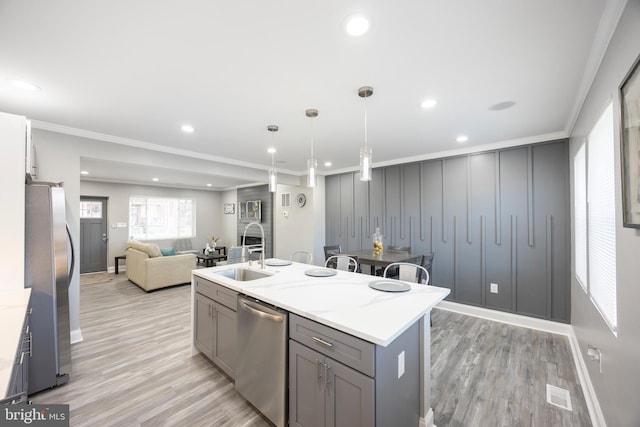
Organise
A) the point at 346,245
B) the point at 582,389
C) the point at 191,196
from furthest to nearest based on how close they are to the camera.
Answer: the point at 191,196 → the point at 346,245 → the point at 582,389

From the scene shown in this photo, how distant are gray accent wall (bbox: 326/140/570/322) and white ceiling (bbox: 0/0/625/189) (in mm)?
673

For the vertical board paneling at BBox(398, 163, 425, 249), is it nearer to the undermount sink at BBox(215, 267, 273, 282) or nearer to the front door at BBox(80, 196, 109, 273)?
the undermount sink at BBox(215, 267, 273, 282)

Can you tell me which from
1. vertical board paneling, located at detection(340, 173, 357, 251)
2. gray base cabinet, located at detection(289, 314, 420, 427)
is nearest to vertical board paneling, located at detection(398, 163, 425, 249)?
vertical board paneling, located at detection(340, 173, 357, 251)

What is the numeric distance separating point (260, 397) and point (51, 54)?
108 inches

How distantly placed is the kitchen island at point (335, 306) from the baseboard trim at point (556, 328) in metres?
1.25

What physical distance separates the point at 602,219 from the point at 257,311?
8.46ft

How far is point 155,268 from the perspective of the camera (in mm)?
4949

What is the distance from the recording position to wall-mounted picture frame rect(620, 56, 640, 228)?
1.14 metres

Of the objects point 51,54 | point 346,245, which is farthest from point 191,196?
point 51,54

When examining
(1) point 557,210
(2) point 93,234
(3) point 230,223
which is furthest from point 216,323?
(3) point 230,223

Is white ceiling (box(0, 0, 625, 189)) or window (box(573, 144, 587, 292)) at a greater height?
white ceiling (box(0, 0, 625, 189))

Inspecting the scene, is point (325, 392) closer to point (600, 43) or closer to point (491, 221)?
point (600, 43)

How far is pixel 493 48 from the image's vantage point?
64.2 inches

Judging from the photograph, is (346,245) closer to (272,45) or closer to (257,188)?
(257,188)
